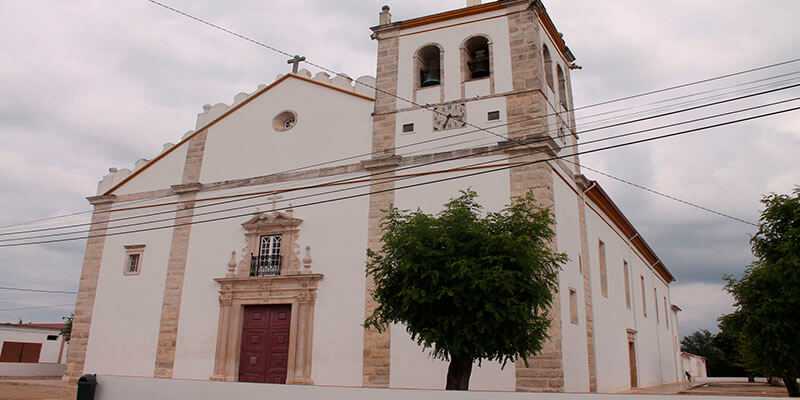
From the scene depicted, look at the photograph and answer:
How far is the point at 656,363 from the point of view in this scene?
2589 centimetres

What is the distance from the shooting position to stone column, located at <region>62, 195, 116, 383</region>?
16.7m

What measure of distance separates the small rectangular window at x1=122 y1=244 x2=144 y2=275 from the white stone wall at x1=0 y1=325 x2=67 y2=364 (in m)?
19.2

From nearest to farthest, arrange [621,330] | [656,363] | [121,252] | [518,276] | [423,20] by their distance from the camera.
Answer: [518,276], [423,20], [121,252], [621,330], [656,363]

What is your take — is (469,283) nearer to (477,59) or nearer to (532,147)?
(532,147)

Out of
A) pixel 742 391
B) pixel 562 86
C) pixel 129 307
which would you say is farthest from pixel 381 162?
pixel 742 391

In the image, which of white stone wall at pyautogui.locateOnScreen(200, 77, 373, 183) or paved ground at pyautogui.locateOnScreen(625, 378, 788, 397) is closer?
white stone wall at pyautogui.locateOnScreen(200, 77, 373, 183)

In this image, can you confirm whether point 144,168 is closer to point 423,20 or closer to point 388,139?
point 388,139

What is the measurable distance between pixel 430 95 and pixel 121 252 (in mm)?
10219

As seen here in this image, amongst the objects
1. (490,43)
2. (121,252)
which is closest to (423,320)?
(490,43)

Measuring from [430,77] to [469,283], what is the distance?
7.60 metres

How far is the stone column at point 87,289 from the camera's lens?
16703 millimetres

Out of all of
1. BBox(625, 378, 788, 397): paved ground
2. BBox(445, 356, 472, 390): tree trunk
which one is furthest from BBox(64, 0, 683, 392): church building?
BBox(445, 356, 472, 390): tree trunk

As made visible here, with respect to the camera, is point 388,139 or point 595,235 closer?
point 388,139

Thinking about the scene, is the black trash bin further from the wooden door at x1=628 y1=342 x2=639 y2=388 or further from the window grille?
the wooden door at x1=628 y1=342 x2=639 y2=388
